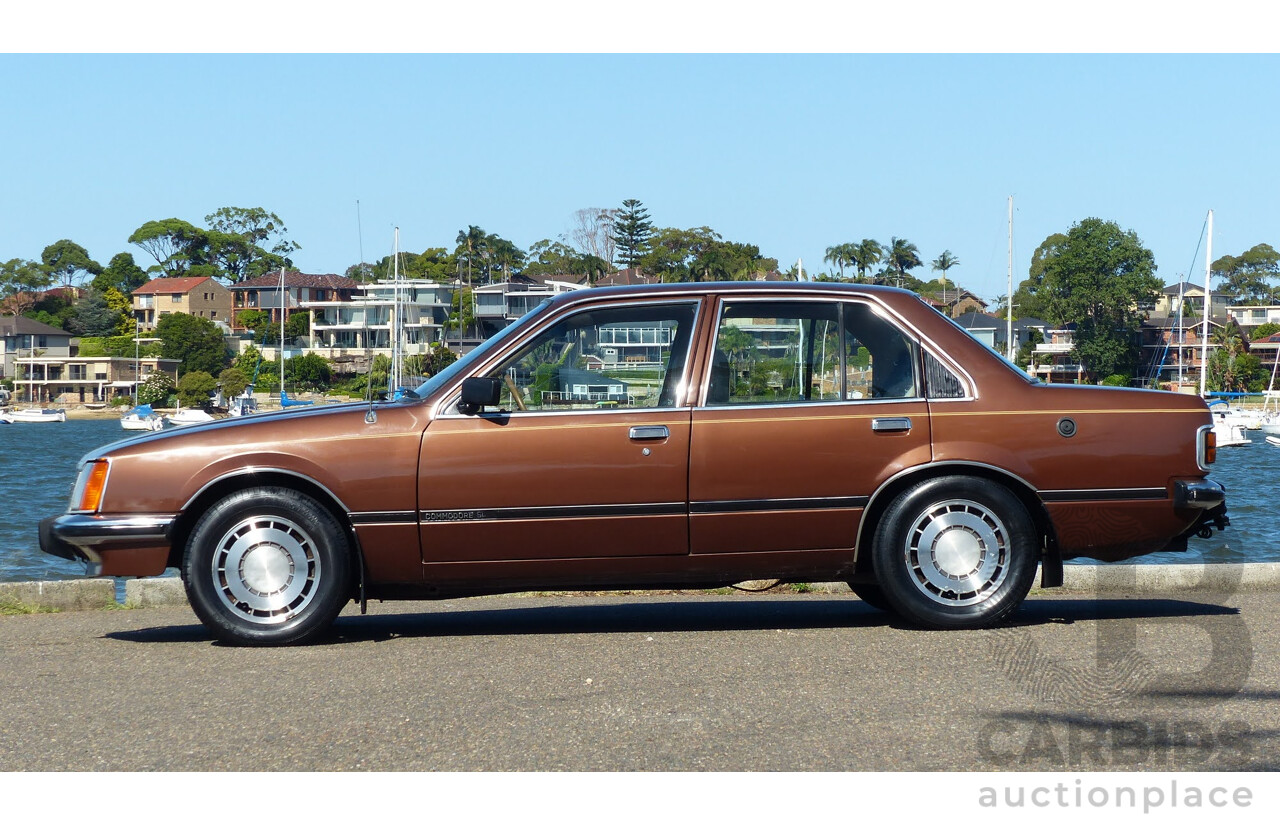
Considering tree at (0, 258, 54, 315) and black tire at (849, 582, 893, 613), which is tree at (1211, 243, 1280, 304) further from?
black tire at (849, 582, 893, 613)

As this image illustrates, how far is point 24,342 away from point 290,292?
2491 centimetres

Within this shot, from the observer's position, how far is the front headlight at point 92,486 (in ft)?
21.4

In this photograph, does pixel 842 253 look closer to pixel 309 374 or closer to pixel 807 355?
pixel 309 374

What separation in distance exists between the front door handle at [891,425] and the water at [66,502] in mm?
6442

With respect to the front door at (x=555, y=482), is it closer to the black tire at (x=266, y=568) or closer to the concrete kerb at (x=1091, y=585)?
the black tire at (x=266, y=568)

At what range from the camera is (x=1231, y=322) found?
11519 cm

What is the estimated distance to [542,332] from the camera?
682 centimetres

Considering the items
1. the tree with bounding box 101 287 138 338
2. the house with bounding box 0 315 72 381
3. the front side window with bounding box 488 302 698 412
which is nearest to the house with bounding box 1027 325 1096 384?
the tree with bounding box 101 287 138 338

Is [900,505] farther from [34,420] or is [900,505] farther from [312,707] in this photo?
[34,420]

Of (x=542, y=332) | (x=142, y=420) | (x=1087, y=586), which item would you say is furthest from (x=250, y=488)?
(x=142, y=420)

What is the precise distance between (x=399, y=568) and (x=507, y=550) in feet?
1.69

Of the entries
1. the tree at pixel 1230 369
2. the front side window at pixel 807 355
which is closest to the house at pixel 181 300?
the tree at pixel 1230 369

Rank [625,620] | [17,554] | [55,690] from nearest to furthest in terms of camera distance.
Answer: [55,690]
[625,620]
[17,554]

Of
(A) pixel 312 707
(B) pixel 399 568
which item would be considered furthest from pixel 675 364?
(A) pixel 312 707
